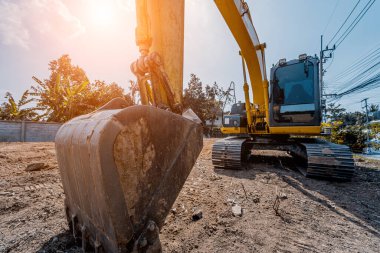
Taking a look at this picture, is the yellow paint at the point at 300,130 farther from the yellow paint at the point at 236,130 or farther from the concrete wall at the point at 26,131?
the concrete wall at the point at 26,131

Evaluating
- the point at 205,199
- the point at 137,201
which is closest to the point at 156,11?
the point at 137,201

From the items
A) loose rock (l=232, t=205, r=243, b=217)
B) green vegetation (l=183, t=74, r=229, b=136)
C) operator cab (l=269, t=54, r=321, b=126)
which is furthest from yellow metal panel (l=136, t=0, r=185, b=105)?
green vegetation (l=183, t=74, r=229, b=136)

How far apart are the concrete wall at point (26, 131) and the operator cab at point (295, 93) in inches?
559

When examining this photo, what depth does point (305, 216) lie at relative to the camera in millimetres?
2096

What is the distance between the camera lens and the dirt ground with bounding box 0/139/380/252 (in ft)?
5.11

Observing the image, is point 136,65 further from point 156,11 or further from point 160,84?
point 156,11

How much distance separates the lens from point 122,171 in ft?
3.15

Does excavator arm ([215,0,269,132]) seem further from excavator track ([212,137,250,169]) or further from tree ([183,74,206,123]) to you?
tree ([183,74,206,123])

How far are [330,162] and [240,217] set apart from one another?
239 cm

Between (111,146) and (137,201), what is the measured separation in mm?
339

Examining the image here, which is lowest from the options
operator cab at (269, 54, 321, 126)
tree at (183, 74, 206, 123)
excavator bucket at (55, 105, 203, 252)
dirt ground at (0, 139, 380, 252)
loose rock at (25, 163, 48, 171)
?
dirt ground at (0, 139, 380, 252)

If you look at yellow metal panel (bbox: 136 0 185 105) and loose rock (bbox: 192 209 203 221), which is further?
loose rock (bbox: 192 209 203 221)

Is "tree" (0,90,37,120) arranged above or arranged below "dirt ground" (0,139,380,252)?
above

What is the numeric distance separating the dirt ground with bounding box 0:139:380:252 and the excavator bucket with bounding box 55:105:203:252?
0.60m
